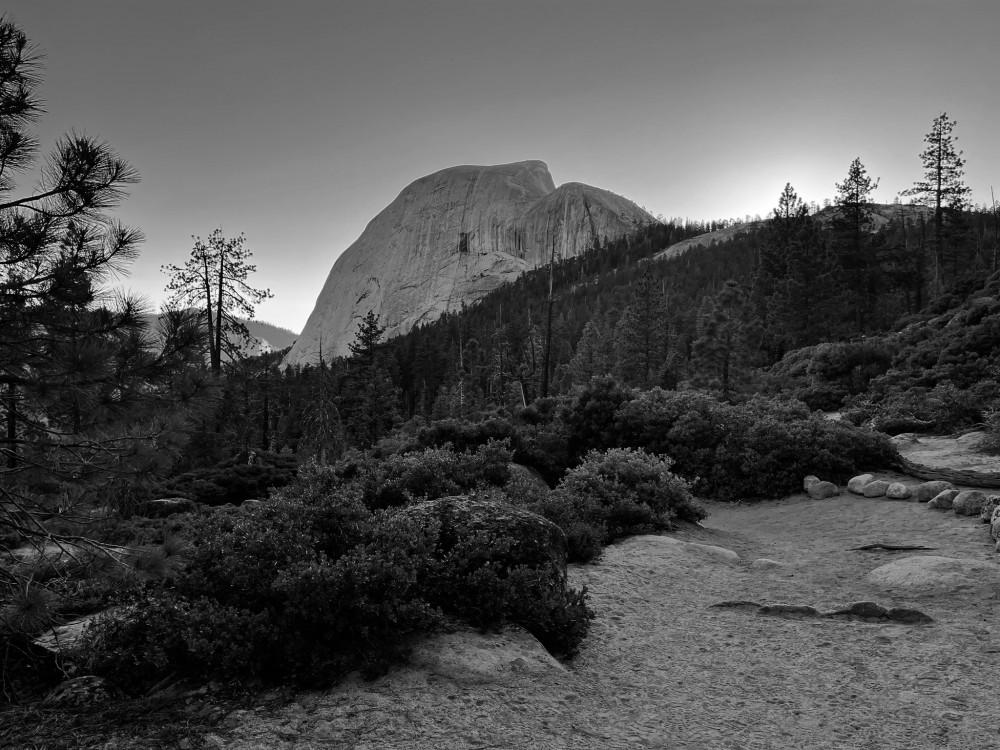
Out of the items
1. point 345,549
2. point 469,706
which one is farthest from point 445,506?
point 469,706

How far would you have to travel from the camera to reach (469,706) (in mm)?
3842

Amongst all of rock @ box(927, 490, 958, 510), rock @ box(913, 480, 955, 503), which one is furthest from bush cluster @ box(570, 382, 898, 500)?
rock @ box(927, 490, 958, 510)

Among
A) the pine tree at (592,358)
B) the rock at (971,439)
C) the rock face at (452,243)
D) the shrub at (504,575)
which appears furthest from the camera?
the rock face at (452,243)

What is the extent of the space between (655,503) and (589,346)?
4513cm

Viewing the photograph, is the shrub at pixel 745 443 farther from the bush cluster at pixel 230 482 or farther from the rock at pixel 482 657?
the bush cluster at pixel 230 482

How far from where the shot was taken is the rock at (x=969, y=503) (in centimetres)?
909

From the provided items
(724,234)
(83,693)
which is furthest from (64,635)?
(724,234)

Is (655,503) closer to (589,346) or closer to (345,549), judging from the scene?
(345,549)

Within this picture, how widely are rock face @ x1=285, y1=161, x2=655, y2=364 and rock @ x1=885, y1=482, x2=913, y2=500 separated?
122618 millimetres

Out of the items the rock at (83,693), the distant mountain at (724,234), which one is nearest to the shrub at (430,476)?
the rock at (83,693)

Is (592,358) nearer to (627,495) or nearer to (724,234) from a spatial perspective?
(627,495)

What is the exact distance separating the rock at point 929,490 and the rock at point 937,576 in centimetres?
390

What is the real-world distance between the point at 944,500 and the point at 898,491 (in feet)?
3.44

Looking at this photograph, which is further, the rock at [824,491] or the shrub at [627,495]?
the rock at [824,491]
